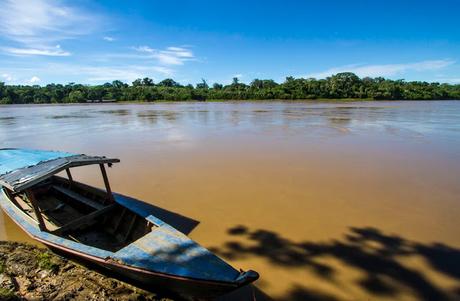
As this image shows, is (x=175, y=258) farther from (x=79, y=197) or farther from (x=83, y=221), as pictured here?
(x=79, y=197)

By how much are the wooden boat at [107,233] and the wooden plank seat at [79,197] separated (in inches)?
0.8

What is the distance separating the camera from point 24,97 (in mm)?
83000

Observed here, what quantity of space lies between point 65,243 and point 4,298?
0.84m

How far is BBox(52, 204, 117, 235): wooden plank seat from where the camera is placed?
456cm

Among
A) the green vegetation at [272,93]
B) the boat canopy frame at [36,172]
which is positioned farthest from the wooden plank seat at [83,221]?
the green vegetation at [272,93]

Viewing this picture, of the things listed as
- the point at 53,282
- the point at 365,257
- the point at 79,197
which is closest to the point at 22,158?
the point at 79,197

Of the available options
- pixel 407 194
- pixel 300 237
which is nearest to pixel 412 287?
pixel 300 237

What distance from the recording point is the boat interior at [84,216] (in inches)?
185

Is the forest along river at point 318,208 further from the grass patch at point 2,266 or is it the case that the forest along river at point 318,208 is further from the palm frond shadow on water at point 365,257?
the grass patch at point 2,266

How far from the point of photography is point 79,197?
6.14 metres

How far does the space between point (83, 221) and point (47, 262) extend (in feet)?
2.83

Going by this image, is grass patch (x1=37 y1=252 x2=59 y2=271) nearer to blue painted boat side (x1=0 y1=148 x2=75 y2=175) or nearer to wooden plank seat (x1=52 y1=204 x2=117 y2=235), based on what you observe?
wooden plank seat (x1=52 y1=204 x2=117 y2=235)

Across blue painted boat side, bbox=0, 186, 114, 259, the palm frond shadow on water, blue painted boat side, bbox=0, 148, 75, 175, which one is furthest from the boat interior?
the palm frond shadow on water

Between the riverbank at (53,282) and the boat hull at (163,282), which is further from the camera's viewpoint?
the riverbank at (53,282)
